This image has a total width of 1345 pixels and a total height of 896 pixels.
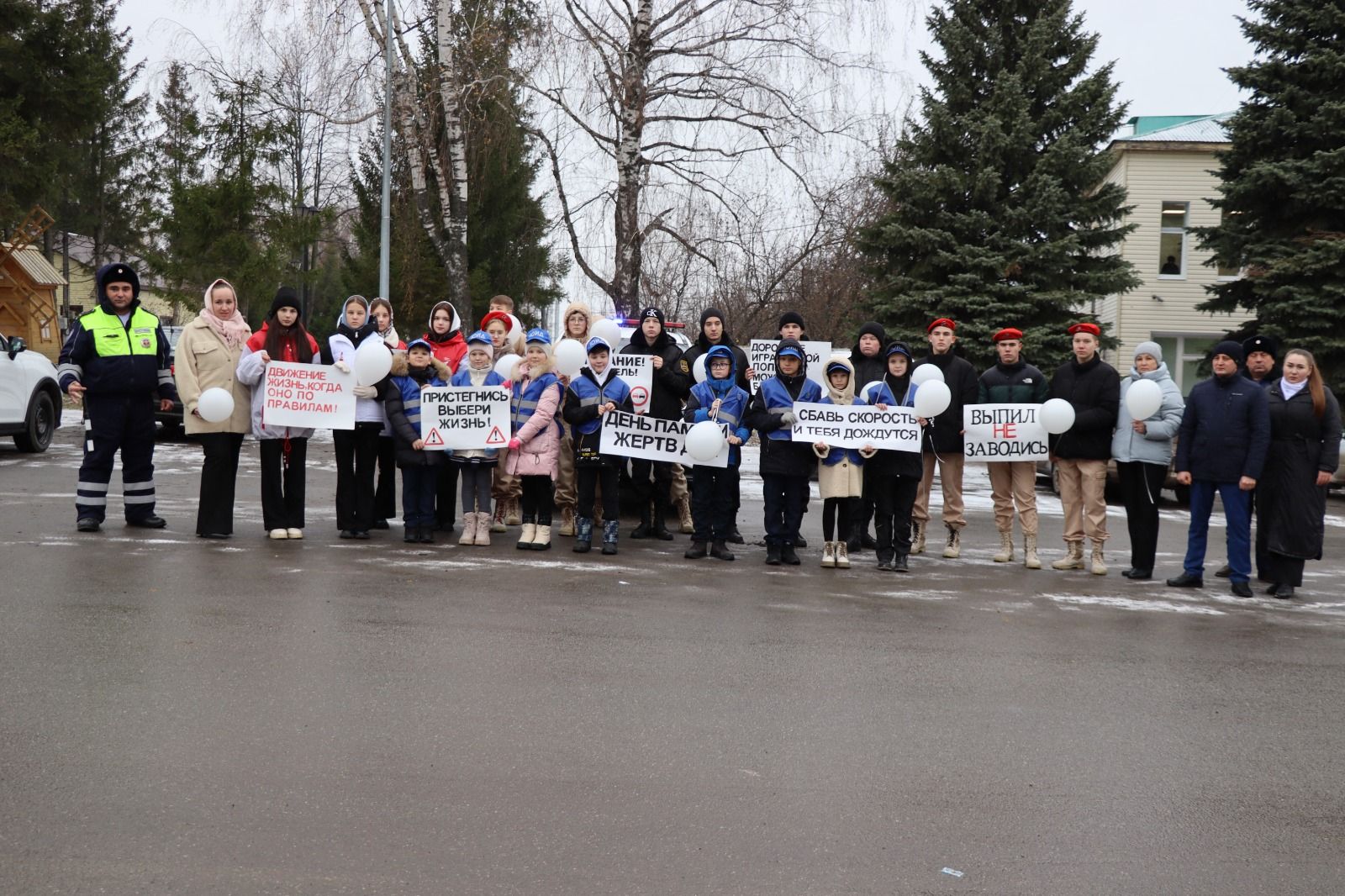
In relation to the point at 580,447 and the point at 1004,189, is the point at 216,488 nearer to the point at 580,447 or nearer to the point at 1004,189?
the point at 580,447

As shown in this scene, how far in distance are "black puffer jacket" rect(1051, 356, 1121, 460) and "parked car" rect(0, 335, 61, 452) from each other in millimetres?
14334

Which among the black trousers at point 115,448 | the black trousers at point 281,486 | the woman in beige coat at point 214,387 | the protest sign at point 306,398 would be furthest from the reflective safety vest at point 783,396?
the black trousers at point 115,448

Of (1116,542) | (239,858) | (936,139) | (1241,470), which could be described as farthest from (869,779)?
(936,139)

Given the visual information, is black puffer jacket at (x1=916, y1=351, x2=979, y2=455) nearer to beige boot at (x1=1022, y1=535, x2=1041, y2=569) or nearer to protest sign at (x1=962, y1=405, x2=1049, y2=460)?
protest sign at (x1=962, y1=405, x2=1049, y2=460)

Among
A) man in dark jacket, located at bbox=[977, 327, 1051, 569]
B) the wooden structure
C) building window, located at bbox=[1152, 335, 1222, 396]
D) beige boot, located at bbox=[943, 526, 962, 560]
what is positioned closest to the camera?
man in dark jacket, located at bbox=[977, 327, 1051, 569]

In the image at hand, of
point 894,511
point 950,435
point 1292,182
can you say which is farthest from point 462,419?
point 1292,182

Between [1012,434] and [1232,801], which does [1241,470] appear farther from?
[1232,801]

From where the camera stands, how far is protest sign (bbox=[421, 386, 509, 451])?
35.4 ft

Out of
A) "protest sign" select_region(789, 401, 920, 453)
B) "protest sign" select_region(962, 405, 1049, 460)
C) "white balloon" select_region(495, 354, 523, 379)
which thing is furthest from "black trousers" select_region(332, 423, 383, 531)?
"protest sign" select_region(962, 405, 1049, 460)

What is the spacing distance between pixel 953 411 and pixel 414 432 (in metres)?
5.02

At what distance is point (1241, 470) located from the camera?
10.0 m

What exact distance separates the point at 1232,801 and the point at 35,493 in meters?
12.7

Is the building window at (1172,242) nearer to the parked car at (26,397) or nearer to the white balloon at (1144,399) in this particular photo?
the white balloon at (1144,399)

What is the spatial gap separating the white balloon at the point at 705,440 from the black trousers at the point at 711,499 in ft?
0.92
